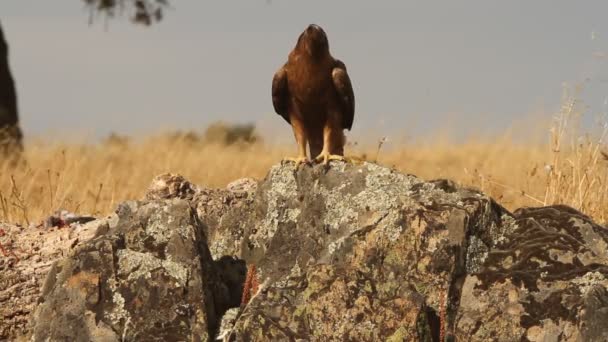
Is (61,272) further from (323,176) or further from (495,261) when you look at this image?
(495,261)

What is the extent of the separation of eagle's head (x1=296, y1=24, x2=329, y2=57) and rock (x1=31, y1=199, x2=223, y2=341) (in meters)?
1.51

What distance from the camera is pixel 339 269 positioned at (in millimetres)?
4578

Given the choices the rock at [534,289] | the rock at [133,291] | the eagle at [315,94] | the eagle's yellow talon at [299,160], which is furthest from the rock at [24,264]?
the rock at [534,289]

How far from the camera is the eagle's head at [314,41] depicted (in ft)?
19.9

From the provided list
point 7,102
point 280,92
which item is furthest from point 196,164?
point 280,92

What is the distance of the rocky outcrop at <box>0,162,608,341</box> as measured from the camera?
4.44 m

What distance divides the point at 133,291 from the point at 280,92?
1.96 meters

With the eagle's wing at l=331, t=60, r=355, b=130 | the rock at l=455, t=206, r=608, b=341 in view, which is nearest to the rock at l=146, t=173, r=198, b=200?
the eagle's wing at l=331, t=60, r=355, b=130

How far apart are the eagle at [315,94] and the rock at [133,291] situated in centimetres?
127

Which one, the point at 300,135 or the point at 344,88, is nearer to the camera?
the point at 344,88

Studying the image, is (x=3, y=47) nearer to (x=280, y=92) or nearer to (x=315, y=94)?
(x=280, y=92)

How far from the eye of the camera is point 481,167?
1499cm

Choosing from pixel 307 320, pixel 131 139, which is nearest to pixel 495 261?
pixel 307 320

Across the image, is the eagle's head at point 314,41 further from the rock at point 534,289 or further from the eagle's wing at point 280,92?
the rock at point 534,289
